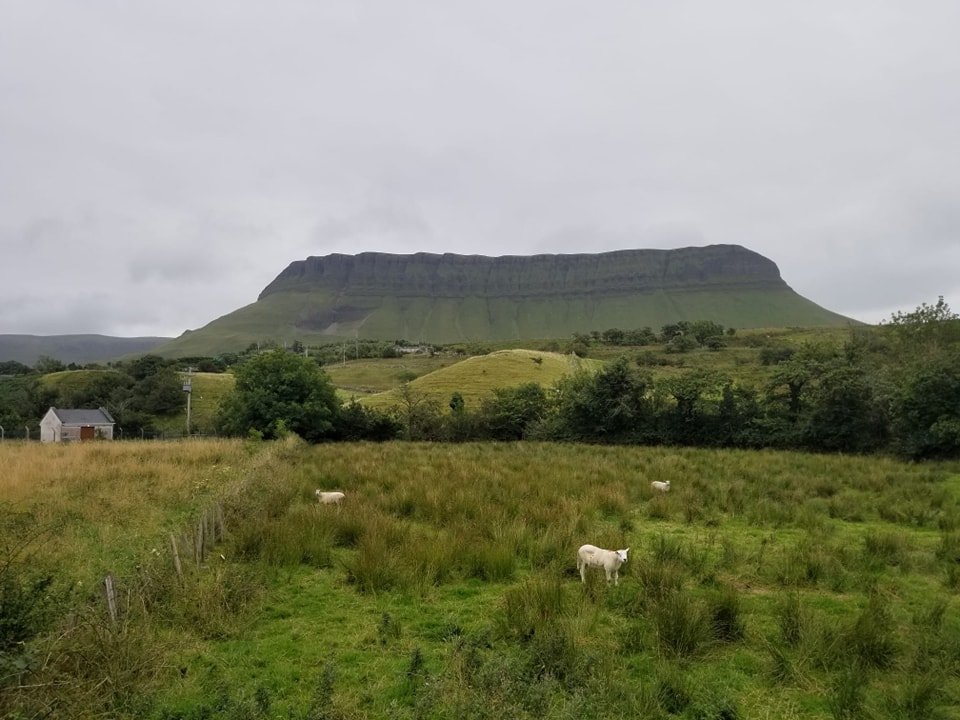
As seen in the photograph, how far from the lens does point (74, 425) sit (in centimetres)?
4906

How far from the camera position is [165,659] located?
5270 mm

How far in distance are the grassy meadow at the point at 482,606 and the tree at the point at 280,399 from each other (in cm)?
2233

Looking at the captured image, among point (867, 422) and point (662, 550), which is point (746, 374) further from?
point (662, 550)

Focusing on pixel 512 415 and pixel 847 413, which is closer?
pixel 847 413

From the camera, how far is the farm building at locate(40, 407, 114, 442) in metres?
48.8

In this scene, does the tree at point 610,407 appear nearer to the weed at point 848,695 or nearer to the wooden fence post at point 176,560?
the weed at point 848,695

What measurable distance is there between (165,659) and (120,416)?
6066 centimetres

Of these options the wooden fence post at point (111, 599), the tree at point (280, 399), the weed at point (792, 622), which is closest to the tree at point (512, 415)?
the tree at point (280, 399)

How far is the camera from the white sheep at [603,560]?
7602mm

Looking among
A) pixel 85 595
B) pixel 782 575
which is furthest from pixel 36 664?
pixel 782 575

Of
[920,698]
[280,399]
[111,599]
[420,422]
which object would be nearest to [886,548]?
[920,698]

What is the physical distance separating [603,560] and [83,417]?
185 ft

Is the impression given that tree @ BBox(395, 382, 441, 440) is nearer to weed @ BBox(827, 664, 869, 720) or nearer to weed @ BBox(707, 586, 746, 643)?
weed @ BBox(707, 586, 746, 643)

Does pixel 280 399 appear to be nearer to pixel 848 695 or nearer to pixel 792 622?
pixel 792 622
